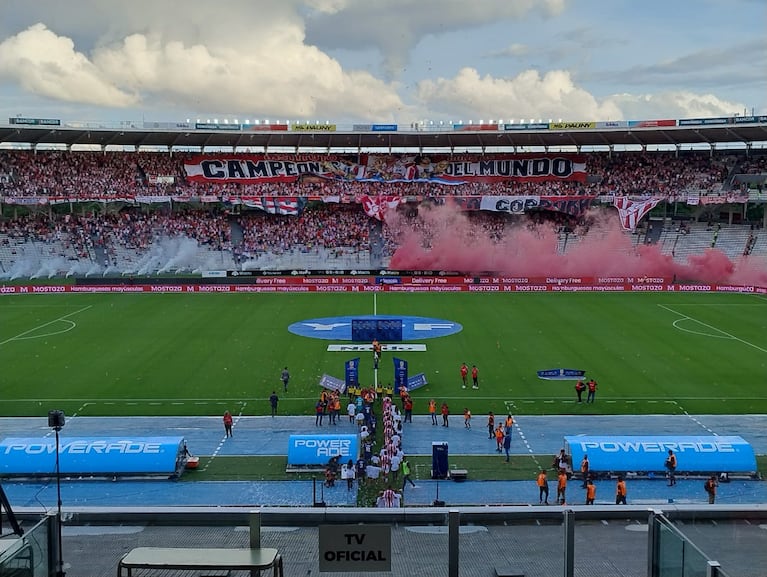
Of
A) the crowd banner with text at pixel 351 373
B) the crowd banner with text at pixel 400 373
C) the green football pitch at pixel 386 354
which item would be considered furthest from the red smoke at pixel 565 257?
the crowd banner with text at pixel 351 373

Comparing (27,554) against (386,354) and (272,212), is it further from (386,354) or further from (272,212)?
(272,212)

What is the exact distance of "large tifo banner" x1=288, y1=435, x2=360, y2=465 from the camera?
59.1 ft

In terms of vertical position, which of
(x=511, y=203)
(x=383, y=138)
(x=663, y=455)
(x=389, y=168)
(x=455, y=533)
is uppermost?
(x=383, y=138)

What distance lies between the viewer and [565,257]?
54.4 m

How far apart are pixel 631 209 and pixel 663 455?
4405cm

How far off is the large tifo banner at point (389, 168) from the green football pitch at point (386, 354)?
22.6 metres

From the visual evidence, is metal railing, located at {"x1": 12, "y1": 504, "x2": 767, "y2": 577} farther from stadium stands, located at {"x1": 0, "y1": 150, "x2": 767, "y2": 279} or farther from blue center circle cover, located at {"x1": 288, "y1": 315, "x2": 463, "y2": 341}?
stadium stands, located at {"x1": 0, "y1": 150, "x2": 767, "y2": 279}

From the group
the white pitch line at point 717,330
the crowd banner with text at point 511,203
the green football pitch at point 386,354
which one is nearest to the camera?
the green football pitch at point 386,354

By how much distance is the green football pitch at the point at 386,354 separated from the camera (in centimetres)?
2411

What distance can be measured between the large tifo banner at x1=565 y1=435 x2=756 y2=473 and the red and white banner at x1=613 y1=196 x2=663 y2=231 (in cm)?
4303

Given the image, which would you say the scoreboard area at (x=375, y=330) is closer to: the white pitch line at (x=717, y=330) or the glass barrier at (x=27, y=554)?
the white pitch line at (x=717, y=330)

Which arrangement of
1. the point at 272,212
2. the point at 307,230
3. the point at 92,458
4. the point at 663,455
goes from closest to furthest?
1. the point at 92,458
2. the point at 663,455
3. the point at 272,212
4. the point at 307,230

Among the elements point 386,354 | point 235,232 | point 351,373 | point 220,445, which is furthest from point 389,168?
point 220,445

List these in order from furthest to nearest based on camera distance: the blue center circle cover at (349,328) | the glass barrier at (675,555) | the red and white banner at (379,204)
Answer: the red and white banner at (379,204)
the blue center circle cover at (349,328)
the glass barrier at (675,555)
